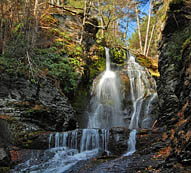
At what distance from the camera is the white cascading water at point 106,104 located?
492 inches

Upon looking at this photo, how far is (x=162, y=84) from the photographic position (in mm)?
9523

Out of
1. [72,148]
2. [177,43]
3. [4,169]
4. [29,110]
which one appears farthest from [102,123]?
[4,169]

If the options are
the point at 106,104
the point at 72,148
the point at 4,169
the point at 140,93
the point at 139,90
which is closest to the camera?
the point at 4,169

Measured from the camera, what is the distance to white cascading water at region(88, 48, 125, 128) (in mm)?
12508

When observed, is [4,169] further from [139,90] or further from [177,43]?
[139,90]

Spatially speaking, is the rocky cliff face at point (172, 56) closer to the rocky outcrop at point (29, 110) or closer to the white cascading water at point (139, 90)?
the white cascading water at point (139, 90)

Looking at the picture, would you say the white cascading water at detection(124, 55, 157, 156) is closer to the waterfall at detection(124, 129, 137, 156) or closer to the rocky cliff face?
the rocky cliff face

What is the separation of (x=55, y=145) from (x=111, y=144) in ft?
7.84

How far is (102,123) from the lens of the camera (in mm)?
12445

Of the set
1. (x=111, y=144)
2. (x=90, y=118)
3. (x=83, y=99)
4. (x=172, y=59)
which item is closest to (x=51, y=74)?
(x=83, y=99)

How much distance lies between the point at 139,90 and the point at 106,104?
2.91 metres

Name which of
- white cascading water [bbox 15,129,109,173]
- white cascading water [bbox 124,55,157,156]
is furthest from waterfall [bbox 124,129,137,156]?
white cascading water [bbox 124,55,157,156]

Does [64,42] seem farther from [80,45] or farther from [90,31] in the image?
[90,31]

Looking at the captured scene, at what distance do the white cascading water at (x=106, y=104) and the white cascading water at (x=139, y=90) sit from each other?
101 cm
